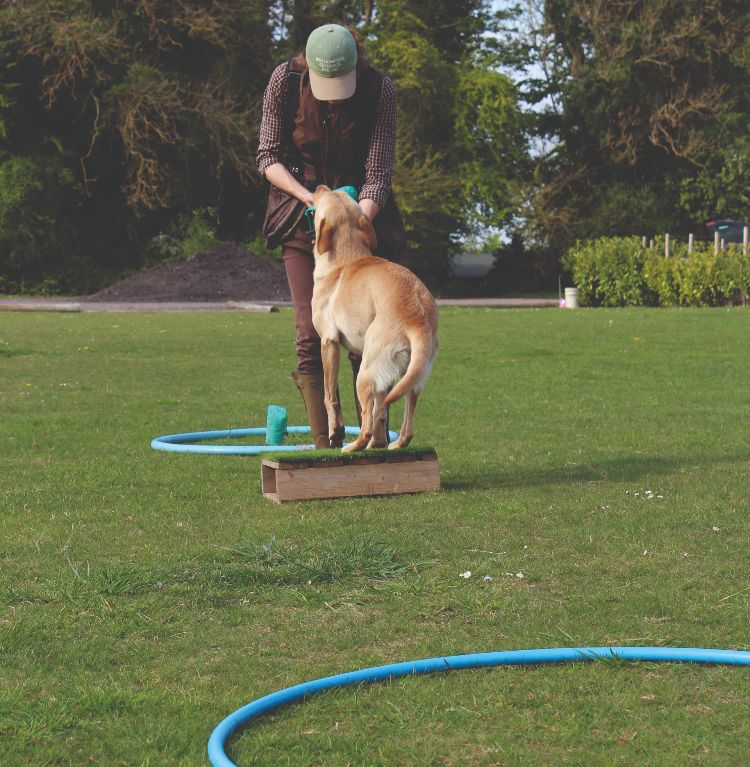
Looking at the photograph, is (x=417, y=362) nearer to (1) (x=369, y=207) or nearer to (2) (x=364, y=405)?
(2) (x=364, y=405)

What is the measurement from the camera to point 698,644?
14.1 ft

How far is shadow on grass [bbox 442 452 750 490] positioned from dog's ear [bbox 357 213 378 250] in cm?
157

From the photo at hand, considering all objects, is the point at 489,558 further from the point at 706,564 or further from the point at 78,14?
the point at 78,14

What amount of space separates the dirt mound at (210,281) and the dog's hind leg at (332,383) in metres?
30.3

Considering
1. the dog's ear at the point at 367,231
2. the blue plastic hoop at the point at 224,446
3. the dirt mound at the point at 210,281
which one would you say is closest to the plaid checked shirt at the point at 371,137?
the dog's ear at the point at 367,231

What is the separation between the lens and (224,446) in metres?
8.82

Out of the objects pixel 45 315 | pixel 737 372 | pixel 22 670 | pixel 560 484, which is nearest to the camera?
pixel 22 670

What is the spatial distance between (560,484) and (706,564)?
2125mm

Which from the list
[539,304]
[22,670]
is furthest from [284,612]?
[539,304]

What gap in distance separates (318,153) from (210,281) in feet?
104

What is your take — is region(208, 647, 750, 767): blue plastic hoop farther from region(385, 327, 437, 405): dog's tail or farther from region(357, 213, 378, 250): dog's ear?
region(357, 213, 378, 250): dog's ear

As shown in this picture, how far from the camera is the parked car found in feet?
143

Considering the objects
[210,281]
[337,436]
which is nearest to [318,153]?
[337,436]

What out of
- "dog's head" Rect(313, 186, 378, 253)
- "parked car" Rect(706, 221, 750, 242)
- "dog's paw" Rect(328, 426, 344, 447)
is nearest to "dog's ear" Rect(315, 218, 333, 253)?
"dog's head" Rect(313, 186, 378, 253)
